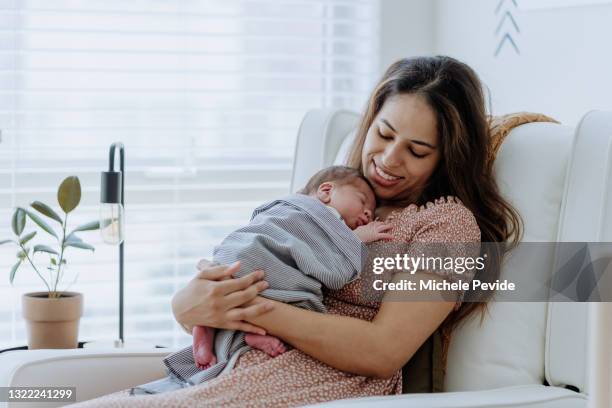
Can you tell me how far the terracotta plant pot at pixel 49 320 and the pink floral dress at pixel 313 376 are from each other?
60 cm

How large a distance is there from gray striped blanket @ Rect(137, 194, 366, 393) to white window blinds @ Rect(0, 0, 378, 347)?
119cm

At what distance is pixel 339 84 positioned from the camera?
2.89m

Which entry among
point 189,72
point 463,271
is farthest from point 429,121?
point 189,72

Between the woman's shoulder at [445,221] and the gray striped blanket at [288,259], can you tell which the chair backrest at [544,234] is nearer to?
the woman's shoulder at [445,221]

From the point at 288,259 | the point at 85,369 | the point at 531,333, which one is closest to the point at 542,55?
the point at 531,333

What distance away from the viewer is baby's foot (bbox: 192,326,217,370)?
1.50m

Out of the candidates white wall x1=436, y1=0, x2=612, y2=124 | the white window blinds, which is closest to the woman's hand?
white wall x1=436, y1=0, x2=612, y2=124

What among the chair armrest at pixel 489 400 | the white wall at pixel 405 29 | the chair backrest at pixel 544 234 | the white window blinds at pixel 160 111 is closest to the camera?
the chair armrest at pixel 489 400

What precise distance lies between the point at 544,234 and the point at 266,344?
548mm

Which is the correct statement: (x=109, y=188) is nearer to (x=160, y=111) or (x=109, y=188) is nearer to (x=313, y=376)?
(x=160, y=111)

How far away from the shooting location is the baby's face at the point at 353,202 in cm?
161

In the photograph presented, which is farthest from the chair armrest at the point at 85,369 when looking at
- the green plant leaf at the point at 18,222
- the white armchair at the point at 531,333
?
the green plant leaf at the point at 18,222

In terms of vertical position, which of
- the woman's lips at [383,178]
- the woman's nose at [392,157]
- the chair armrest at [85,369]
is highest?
the woman's nose at [392,157]

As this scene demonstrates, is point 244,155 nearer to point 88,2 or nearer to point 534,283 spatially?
point 88,2
